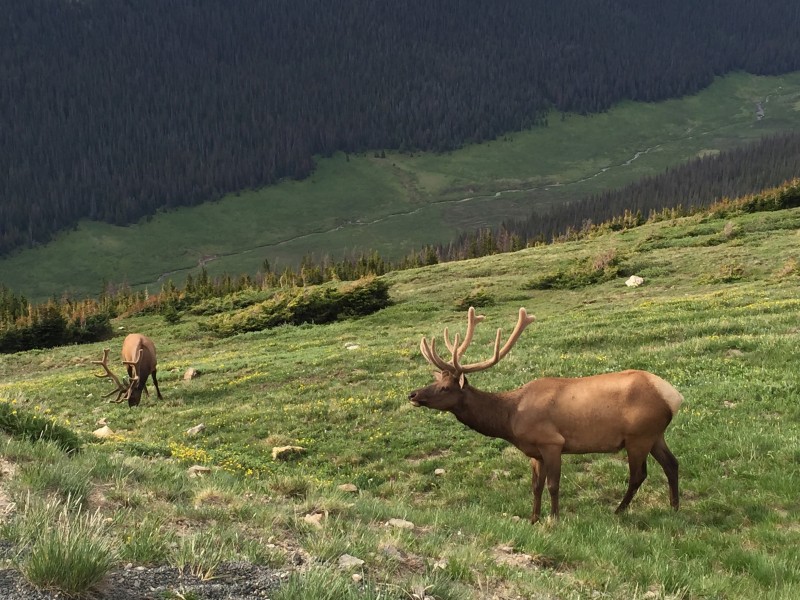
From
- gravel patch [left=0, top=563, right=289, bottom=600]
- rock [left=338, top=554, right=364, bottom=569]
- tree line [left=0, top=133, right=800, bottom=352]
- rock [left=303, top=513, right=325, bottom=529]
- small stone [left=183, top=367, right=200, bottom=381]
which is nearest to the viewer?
gravel patch [left=0, top=563, right=289, bottom=600]

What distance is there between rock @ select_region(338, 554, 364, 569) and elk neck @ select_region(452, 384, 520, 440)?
200 inches

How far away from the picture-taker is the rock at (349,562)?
5.71 metres

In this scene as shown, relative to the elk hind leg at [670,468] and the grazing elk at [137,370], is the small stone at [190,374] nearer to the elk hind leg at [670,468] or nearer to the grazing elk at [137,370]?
the grazing elk at [137,370]

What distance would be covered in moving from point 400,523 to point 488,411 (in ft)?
10.1

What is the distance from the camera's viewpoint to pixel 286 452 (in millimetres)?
14648

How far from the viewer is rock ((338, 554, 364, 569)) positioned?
571 cm

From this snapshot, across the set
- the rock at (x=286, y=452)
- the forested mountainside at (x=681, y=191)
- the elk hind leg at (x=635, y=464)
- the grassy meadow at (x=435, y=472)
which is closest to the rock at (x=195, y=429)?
the grassy meadow at (x=435, y=472)

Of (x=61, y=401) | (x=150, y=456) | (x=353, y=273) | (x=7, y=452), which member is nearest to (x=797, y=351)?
(x=150, y=456)

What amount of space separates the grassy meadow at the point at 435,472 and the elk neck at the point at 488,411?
132cm

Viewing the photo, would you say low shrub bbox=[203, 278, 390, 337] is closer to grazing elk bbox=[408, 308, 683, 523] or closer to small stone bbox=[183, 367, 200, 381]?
small stone bbox=[183, 367, 200, 381]

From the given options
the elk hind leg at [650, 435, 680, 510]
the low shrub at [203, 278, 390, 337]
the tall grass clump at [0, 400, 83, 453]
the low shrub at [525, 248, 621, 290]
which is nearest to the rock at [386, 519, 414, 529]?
the elk hind leg at [650, 435, 680, 510]

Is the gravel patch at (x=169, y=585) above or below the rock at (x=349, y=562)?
above

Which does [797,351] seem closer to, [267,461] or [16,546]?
[267,461]

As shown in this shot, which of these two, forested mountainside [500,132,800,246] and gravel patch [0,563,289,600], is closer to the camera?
gravel patch [0,563,289,600]
